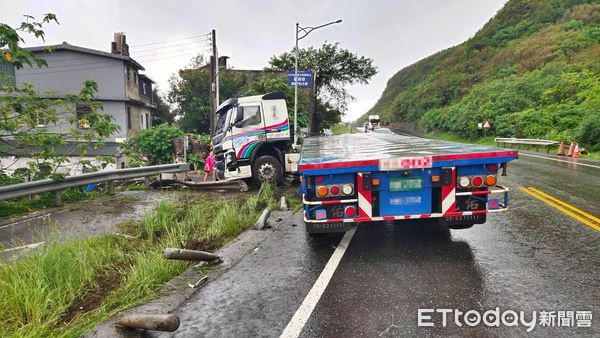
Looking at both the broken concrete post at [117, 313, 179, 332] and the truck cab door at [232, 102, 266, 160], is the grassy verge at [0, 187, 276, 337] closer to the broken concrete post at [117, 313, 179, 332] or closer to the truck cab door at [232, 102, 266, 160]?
the broken concrete post at [117, 313, 179, 332]

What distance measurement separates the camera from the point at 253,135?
476 inches

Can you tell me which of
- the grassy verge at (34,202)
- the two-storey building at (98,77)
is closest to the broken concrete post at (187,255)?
the grassy verge at (34,202)

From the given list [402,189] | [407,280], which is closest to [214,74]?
[402,189]

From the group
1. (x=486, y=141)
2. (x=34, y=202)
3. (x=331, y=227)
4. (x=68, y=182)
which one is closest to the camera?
(x=331, y=227)

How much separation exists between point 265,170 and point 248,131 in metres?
1.27

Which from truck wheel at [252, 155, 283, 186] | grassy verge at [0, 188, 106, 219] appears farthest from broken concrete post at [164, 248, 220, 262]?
truck wheel at [252, 155, 283, 186]

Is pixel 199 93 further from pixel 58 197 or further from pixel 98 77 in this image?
pixel 58 197

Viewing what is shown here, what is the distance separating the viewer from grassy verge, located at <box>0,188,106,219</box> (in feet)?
27.2

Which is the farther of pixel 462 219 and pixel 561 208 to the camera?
pixel 561 208

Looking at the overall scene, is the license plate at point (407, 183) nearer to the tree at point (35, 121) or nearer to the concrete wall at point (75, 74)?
the tree at point (35, 121)

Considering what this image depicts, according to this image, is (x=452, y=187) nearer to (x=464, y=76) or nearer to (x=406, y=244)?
(x=406, y=244)

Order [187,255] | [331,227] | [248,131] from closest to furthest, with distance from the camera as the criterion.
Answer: [187,255] → [331,227] → [248,131]

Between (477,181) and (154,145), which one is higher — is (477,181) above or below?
below

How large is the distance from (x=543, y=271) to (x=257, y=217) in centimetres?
471
